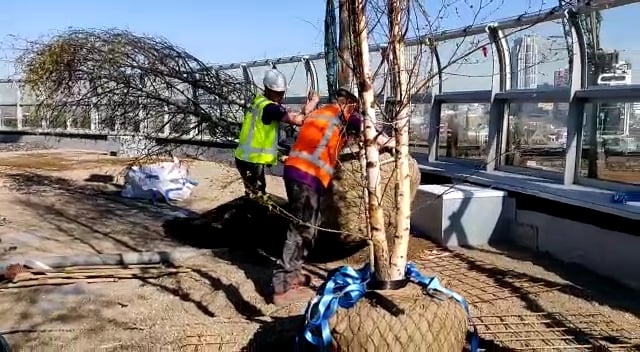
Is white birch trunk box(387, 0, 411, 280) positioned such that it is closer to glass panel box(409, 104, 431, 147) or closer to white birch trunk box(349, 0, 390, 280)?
white birch trunk box(349, 0, 390, 280)

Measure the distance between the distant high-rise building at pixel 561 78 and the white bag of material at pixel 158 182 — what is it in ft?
18.0

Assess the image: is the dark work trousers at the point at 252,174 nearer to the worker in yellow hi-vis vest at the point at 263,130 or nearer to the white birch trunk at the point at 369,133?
the worker in yellow hi-vis vest at the point at 263,130

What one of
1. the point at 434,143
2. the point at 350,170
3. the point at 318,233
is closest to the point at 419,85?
the point at 350,170

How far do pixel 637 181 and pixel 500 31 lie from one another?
2300mm

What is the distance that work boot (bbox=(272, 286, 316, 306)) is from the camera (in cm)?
500

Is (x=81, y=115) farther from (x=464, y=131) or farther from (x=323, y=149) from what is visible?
(x=323, y=149)

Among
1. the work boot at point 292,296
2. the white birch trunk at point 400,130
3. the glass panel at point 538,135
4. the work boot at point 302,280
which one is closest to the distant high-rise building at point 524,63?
the glass panel at point 538,135

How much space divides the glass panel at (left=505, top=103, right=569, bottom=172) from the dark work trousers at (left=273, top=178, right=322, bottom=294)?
8.33 feet

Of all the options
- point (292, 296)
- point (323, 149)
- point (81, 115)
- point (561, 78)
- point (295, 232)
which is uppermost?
point (561, 78)

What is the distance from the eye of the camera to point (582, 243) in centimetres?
593

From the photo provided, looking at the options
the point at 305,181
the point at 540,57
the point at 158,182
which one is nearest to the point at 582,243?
the point at 540,57

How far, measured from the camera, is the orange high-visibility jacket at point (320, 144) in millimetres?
4836

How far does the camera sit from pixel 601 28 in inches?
240

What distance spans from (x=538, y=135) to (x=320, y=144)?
3.18 meters
